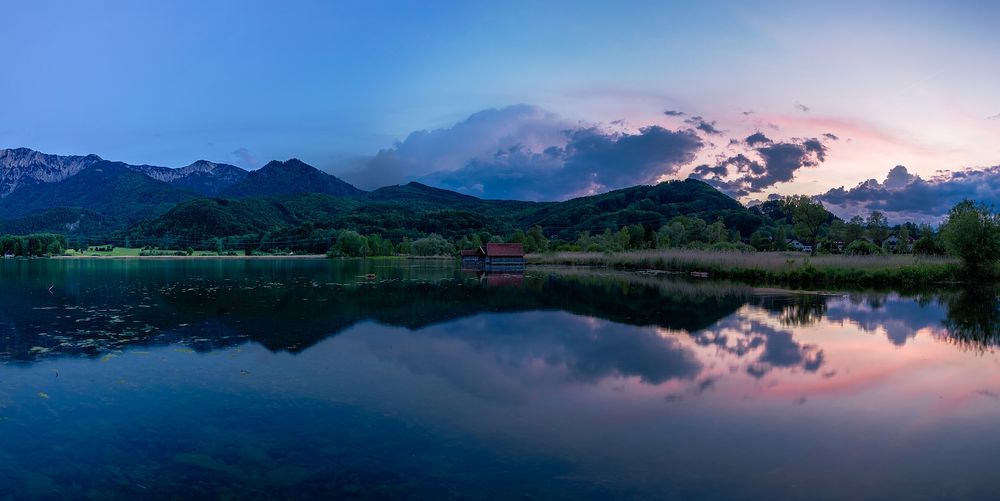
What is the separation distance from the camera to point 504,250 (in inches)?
2309

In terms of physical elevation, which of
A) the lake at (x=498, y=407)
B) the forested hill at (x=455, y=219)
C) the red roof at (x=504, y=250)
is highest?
the forested hill at (x=455, y=219)

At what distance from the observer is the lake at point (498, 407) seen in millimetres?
6078

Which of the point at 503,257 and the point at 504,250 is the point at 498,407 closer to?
the point at 503,257

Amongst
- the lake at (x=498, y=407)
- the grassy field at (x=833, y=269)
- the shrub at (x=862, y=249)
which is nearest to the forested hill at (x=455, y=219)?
the shrub at (x=862, y=249)

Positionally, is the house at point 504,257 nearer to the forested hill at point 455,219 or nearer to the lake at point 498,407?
the lake at point 498,407

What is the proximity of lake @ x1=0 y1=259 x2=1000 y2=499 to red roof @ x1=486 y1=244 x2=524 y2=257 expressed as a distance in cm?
3967

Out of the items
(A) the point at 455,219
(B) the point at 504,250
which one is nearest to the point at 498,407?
(B) the point at 504,250

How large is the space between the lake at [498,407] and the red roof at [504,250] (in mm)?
A: 39669

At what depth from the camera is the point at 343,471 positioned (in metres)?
6.24

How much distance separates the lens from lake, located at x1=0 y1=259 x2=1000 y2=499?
239 inches

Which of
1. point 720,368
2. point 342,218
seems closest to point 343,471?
point 720,368

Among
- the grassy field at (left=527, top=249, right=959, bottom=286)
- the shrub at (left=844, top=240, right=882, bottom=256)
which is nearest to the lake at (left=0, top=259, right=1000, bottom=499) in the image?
the grassy field at (left=527, top=249, right=959, bottom=286)

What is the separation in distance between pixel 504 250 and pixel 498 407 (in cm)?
4985

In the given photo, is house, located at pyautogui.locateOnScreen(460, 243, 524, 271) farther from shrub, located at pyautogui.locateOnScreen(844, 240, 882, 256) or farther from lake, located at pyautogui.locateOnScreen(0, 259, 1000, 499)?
lake, located at pyautogui.locateOnScreen(0, 259, 1000, 499)
